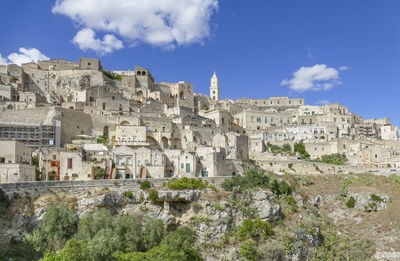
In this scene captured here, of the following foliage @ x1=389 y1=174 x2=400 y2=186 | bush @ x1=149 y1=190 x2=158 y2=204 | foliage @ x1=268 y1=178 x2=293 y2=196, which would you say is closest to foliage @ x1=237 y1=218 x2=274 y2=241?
foliage @ x1=268 y1=178 x2=293 y2=196

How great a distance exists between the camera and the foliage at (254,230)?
31.0 meters

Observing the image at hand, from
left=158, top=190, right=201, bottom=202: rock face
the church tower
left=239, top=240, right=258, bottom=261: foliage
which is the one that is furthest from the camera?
the church tower

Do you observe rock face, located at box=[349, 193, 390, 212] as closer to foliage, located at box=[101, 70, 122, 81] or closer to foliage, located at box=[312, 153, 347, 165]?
foliage, located at box=[312, 153, 347, 165]

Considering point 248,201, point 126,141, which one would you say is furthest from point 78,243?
point 126,141

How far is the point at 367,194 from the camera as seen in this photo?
4044cm

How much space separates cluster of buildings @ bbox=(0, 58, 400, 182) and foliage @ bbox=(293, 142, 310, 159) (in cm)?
151

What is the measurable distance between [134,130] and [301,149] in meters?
28.4

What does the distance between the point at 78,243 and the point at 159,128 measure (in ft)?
82.7

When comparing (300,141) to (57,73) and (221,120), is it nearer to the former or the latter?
(221,120)

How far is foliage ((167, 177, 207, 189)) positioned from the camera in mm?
32312

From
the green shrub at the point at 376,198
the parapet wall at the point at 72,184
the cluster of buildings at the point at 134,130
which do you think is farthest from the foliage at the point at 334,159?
the parapet wall at the point at 72,184

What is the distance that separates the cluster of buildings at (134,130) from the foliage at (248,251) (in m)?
10.1

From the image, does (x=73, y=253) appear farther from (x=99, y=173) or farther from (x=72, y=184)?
(x=99, y=173)

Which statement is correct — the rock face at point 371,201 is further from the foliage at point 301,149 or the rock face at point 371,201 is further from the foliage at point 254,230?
the foliage at point 301,149
